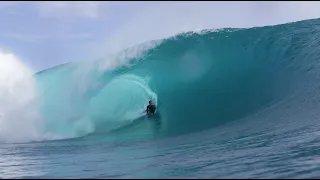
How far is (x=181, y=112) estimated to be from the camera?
1540cm

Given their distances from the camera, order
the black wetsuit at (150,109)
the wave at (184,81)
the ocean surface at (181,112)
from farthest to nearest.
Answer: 1. the black wetsuit at (150,109)
2. the wave at (184,81)
3. the ocean surface at (181,112)

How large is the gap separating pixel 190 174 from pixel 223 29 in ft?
52.7

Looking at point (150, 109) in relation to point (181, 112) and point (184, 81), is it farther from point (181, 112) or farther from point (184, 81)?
point (184, 81)

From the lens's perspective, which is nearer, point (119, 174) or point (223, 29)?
point (119, 174)

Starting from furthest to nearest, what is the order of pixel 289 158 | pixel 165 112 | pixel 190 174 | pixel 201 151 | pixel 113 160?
1. pixel 165 112
2. pixel 201 151
3. pixel 113 160
4. pixel 289 158
5. pixel 190 174

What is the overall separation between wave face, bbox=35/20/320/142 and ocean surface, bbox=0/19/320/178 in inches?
1.9

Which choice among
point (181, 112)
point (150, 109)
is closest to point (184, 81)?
point (150, 109)

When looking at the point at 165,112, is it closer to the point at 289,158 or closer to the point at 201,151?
the point at 201,151

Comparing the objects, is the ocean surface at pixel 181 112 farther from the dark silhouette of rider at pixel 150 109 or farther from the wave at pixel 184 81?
the dark silhouette of rider at pixel 150 109

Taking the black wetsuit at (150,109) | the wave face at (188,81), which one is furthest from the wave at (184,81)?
the black wetsuit at (150,109)

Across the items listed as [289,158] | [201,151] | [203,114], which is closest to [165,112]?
[203,114]

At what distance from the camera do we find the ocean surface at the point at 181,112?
725cm

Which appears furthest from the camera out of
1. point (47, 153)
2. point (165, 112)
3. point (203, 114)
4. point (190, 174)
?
point (165, 112)

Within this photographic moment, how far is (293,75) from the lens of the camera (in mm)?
15281
